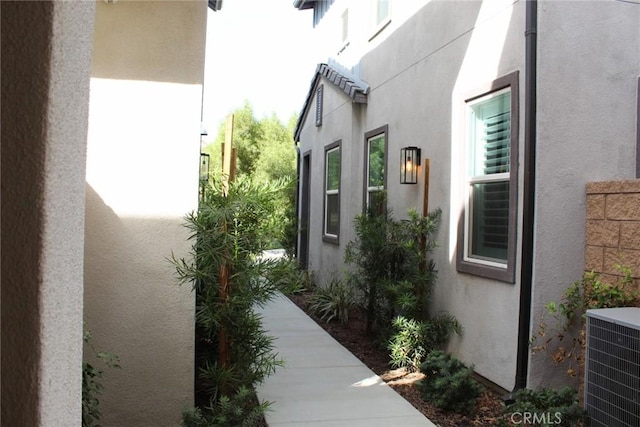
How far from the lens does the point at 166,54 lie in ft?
12.7

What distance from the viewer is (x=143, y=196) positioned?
3.81m

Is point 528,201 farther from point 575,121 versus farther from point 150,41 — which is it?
point 150,41

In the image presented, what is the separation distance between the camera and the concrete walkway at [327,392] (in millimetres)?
4184

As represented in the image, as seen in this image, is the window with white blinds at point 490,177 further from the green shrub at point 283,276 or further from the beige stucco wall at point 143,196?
the beige stucco wall at point 143,196

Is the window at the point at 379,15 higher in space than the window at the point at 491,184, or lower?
higher

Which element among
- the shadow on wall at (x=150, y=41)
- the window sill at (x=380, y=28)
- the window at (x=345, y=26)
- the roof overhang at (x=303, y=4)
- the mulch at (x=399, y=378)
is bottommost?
the mulch at (x=399, y=378)

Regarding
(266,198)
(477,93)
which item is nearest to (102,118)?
(266,198)

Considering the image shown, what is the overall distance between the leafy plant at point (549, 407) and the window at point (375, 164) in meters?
3.73

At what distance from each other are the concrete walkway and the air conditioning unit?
46.6 inches

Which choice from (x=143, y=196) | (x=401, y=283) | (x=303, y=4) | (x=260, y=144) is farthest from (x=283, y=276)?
(x=260, y=144)

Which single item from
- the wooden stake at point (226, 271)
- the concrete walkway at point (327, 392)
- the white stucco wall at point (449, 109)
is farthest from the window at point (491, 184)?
the wooden stake at point (226, 271)

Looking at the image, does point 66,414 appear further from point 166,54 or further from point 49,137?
point 166,54

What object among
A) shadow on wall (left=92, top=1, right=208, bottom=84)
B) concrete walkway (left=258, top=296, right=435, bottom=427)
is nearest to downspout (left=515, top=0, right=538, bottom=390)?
concrete walkway (left=258, top=296, right=435, bottom=427)

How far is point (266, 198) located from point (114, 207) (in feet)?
3.49
